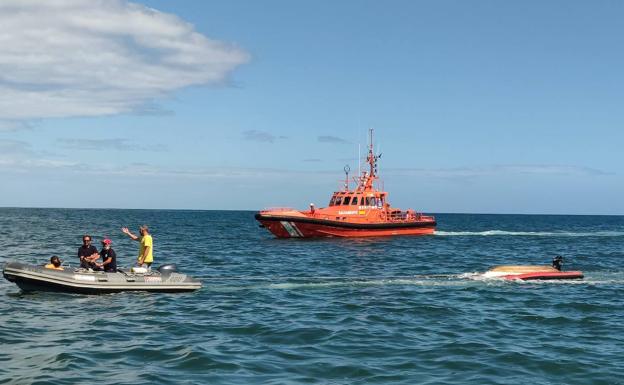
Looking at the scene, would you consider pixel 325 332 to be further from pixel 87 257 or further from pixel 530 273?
pixel 530 273

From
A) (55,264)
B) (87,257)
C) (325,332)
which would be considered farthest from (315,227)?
(325,332)

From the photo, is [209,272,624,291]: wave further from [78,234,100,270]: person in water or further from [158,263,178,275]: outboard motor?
[78,234,100,270]: person in water

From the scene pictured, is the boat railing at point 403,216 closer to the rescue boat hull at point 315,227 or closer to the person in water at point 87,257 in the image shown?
the rescue boat hull at point 315,227

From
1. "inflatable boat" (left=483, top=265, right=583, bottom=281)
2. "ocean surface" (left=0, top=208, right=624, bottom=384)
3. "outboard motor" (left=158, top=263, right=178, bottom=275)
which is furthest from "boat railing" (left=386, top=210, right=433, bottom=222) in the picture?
"outboard motor" (left=158, top=263, right=178, bottom=275)

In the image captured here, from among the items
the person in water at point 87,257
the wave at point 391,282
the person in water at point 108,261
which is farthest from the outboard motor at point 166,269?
the person in water at point 87,257

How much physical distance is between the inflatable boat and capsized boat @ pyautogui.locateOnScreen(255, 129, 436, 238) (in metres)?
19.5

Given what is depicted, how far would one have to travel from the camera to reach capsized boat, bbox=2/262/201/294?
54.3 ft

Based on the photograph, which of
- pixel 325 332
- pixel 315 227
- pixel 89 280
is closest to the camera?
pixel 325 332

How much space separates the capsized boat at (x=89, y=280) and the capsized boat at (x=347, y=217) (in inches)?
877

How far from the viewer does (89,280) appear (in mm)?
16891

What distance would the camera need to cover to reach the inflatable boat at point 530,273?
70.1 ft

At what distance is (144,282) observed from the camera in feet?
57.5

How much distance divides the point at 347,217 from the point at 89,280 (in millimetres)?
26546

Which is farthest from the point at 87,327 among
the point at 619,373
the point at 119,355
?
the point at 619,373
